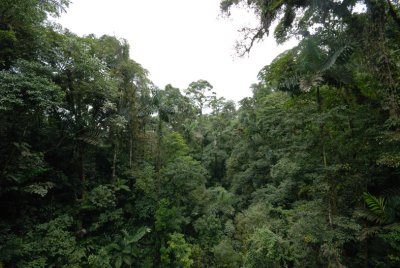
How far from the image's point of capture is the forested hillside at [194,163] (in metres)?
5.86

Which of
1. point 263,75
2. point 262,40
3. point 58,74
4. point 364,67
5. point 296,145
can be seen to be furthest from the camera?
point 58,74

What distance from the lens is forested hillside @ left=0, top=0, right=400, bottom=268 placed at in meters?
5.86

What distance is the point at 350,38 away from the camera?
6059 millimetres

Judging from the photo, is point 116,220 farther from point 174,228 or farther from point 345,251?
point 345,251

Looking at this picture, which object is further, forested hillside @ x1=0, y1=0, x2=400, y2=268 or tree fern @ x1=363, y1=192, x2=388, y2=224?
forested hillside @ x1=0, y1=0, x2=400, y2=268

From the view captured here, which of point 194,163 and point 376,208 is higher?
point 194,163

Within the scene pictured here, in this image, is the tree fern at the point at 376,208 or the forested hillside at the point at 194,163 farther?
the forested hillside at the point at 194,163

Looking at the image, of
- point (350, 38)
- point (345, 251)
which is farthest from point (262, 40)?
point (345, 251)

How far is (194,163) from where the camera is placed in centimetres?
1342

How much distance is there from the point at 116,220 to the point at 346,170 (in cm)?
979

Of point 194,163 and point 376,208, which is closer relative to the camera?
point 376,208

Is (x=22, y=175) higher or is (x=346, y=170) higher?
(x=22, y=175)

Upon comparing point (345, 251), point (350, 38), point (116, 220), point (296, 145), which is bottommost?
point (345, 251)

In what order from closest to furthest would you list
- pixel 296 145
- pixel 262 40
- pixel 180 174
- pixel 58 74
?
pixel 296 145 < pixel 262 40 < pixel 58 74 < pixel 180 174
